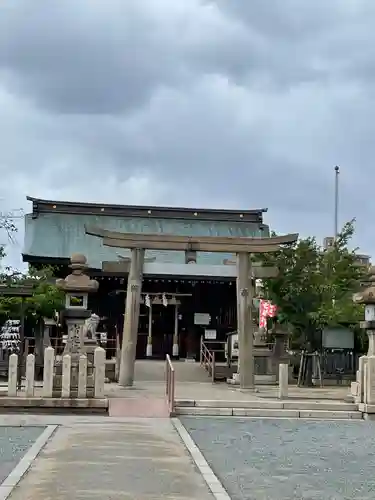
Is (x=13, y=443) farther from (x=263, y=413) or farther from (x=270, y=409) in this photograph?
(x=270, y=409)

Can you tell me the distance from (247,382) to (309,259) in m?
5.92

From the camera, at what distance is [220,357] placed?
32.0 metres

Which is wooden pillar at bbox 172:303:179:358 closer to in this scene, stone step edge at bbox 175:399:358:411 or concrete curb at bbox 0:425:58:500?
stone step edge at bbox 175:399:358:411

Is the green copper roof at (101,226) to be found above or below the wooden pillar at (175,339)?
above

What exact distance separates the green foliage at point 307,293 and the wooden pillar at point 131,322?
18.6ft

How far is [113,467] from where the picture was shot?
9477mm

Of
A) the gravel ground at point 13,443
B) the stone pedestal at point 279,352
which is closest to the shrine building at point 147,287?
the stone pedestal at point 279,352

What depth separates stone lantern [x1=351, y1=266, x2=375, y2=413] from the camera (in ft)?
56.0

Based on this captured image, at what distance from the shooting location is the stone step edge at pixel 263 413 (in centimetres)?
1638

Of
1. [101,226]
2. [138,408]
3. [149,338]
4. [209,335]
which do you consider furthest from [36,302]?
[101,226]

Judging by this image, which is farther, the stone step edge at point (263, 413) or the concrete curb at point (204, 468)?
the stone step edge at point (263, 413)

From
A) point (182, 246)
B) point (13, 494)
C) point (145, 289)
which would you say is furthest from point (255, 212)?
point (13, 494)

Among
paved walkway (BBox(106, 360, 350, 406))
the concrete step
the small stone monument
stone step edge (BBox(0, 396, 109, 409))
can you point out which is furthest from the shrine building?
stone step edge (BBox(0, 396, 109, 409))

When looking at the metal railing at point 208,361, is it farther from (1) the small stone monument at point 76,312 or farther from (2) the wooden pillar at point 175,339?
(1) the small stone monument at point 76,312
